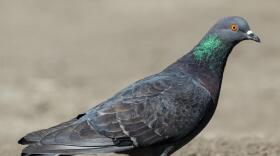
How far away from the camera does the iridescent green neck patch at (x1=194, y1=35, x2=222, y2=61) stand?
29.8 ft

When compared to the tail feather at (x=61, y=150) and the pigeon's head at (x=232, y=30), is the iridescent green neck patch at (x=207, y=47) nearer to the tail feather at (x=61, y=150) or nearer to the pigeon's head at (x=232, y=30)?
the pigeon's head at (x=232, y=30)

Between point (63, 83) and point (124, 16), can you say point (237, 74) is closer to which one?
point (63, 83)

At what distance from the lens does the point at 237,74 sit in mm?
16234

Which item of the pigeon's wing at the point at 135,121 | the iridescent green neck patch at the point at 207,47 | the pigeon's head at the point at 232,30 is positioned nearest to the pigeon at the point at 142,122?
the pigeon's wing at the point at 135,121

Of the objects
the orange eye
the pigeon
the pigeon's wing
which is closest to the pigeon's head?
the orange eye

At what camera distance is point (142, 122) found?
8.52m

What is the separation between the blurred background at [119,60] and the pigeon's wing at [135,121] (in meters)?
1.76

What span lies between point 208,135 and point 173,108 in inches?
152

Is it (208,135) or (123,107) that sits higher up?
(123,107)

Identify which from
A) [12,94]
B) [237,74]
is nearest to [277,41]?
[237,74]

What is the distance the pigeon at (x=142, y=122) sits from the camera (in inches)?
332

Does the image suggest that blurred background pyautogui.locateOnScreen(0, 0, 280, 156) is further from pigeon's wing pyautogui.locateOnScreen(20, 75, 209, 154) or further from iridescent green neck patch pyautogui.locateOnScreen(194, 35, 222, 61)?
pigeon's wing pyautogui.locateOnScreen(20, 75, 209, 154)

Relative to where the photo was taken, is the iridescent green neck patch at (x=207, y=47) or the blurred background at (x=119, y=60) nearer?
the iridescent green neck patch at (x=207, y=47)

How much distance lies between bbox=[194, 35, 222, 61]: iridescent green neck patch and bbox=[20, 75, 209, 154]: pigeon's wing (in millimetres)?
445
